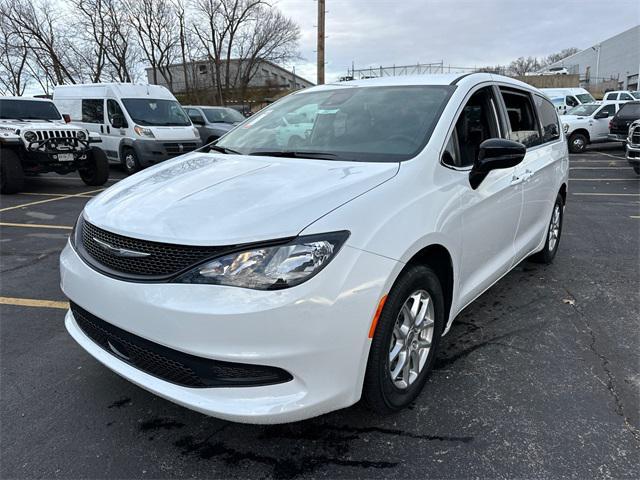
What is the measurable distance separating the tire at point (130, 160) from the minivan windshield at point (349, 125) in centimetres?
931

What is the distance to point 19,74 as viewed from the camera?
41.1 metres

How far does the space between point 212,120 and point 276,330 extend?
577 inches

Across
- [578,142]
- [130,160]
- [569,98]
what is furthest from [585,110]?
[130,160]

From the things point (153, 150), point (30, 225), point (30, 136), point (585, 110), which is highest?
point (585, 110)

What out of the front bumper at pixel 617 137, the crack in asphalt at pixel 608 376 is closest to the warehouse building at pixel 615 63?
the front bumper at pixel 617 137

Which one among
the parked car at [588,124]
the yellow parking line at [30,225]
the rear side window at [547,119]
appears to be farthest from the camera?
the parked car at [588,124]

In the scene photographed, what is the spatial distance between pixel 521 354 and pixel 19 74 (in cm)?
4904

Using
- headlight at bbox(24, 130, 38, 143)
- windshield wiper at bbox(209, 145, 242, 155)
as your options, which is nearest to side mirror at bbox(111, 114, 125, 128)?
headlight at bbox(24, 130, 38, 143)

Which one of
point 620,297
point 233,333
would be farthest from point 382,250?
point 620,297

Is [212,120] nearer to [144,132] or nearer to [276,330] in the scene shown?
[144,132]

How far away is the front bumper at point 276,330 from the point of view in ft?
6.09

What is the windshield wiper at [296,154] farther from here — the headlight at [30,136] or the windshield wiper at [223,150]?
the headlight at [30,136]

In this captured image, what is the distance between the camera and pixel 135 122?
39.4 ft

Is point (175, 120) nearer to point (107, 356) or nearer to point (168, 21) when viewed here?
point (107, 356)
